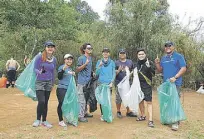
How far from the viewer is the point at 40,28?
51.6 feet

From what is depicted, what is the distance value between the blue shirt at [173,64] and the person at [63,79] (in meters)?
1.94

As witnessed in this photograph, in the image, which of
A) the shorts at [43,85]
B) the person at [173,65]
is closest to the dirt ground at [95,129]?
the person at [173,65]

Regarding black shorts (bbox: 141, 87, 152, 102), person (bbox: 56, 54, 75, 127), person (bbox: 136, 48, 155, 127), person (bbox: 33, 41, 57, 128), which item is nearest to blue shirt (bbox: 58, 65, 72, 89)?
person (bbox: 56, 54, 75, 127)

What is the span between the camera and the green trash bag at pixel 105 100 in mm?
6754

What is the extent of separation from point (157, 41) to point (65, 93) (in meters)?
8.54

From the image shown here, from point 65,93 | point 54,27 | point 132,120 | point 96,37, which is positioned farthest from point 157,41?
point 65,93

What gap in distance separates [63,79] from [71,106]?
0.55m

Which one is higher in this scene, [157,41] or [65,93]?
[157,41]

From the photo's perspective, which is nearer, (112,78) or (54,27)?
(112,78)

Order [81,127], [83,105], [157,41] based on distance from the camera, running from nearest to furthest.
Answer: [81,127] → [83,105] → [157,41]

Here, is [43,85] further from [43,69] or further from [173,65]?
[173,65]

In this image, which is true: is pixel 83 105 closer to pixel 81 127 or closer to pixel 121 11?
pixel 81 127

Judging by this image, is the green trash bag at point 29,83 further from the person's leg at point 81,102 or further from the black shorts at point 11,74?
the black shorts at point 11,74

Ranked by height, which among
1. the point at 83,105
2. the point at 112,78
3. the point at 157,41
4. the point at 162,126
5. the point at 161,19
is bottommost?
the point at 162,126
